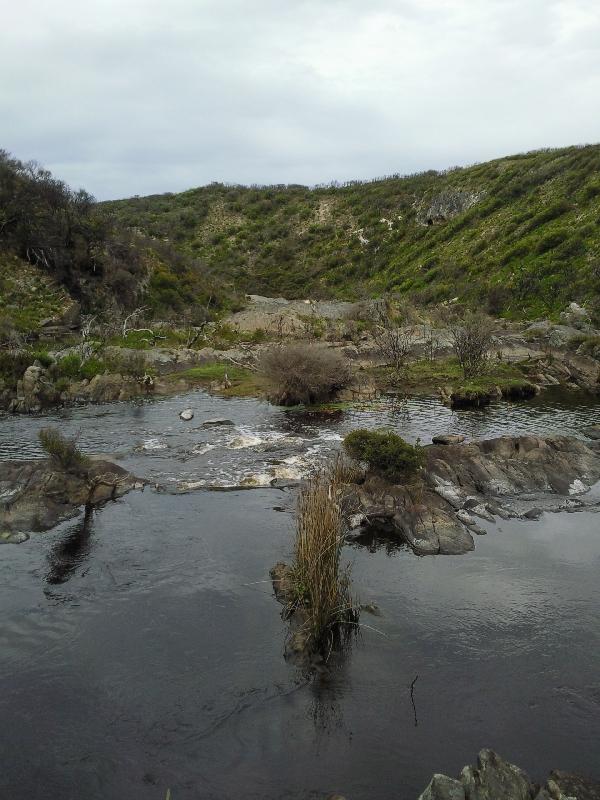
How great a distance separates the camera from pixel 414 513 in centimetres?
1716

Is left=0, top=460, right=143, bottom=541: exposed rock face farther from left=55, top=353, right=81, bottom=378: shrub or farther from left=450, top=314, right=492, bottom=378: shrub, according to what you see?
left=450, top=314, right=492, bottom=378: shrub

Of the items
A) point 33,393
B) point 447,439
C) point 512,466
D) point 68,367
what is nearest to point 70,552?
point 512,466

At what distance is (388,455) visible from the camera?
61.5 feet

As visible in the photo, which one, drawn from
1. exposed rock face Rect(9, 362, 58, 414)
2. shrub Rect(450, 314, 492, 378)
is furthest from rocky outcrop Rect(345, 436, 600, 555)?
exposed rock face Rect(9, 362, 58, 414)

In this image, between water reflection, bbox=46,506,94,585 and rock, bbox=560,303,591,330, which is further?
rock, bbox=560,303,591,330

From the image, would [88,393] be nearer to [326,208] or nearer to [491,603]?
[491,603]

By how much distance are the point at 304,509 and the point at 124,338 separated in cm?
3300

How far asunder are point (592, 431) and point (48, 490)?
21.1 meters

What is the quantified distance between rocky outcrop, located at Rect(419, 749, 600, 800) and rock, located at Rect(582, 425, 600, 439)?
1926 cm

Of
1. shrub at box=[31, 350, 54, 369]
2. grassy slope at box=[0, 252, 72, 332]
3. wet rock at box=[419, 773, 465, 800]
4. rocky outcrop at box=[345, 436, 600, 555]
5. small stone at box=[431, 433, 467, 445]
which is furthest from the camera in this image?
grassy slope at box=[0, 252, 72, 332]

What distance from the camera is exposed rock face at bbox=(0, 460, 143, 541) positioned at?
16.9 meters

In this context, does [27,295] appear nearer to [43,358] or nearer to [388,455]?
[43,358]

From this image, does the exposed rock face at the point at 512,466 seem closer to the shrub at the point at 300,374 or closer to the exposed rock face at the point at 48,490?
the exposed rock face at the point at 48,490

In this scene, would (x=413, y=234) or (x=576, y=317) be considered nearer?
(x=576, y=317)
